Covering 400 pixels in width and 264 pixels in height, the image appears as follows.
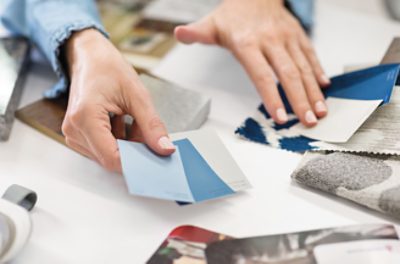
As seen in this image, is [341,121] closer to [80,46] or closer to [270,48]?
[270,48]

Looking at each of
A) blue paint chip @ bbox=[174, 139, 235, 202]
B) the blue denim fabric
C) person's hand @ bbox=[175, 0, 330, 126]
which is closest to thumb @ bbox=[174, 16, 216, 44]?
person's hand @ bbox=[175, 0, 330, 126]

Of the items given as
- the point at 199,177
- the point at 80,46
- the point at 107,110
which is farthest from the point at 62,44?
the point at 199,177

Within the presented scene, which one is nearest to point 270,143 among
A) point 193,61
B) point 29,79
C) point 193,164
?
point 193,164

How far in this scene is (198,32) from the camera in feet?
2.26

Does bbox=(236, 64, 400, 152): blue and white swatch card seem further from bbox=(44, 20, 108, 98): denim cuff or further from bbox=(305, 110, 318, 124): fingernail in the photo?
bbox=(44, 20, 108, 98): denim cuff

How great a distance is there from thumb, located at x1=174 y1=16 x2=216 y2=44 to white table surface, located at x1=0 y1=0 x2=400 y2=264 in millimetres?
100

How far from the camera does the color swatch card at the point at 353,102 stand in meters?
0.56

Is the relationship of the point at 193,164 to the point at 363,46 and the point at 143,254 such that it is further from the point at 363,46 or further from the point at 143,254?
the point at 363,46

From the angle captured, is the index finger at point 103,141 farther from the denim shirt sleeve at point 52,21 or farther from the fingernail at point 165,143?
the denim shirt sleeve at point 52,21

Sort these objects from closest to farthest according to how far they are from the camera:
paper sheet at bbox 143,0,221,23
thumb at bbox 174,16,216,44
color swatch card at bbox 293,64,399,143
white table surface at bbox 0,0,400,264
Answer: white table surface at bbox 0,0,400,264
color swatch card at bbox 293,64,399,143
thumb at bbox 174,16,216,44
paper sheet at bbox 143,0,221,23

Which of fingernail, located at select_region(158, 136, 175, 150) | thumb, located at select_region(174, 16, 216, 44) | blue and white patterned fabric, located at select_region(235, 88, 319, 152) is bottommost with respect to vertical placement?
blue and white patterned fabric, located at select_region(235, 88, 319, 152)

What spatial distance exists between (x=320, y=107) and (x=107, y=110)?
26 centimetres

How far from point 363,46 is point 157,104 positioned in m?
0.40

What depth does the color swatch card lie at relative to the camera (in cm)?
56
